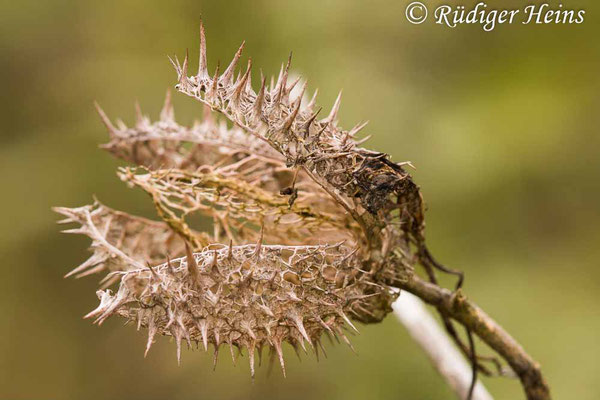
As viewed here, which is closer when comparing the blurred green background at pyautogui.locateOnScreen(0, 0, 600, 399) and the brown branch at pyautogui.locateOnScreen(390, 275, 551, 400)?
the brown branch at pyautogui.locateOnScreen(390, 275, 551, 400)

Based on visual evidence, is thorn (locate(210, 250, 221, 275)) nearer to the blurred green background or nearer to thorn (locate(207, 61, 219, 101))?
thorn (locate(207, 61, 219, 101))

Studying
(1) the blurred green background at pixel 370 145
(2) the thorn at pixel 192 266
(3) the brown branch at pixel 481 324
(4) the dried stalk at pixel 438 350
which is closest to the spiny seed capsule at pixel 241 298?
(2) the thorn at pixel 192 266

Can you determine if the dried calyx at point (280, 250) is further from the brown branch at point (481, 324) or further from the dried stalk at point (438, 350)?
the dried stalk at point (438, 350)

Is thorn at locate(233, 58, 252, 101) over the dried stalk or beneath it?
over

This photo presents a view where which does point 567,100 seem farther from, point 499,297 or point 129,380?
point 129,380

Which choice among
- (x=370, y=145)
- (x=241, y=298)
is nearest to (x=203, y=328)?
(x=241, y=298)

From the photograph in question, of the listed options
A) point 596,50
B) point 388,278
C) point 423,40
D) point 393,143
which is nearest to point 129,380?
point 393,143

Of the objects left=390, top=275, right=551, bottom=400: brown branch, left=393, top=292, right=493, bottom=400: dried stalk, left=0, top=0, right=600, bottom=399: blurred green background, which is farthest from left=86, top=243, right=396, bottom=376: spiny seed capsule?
left=0, top=0, right=600, bottom=399: blurred green background
